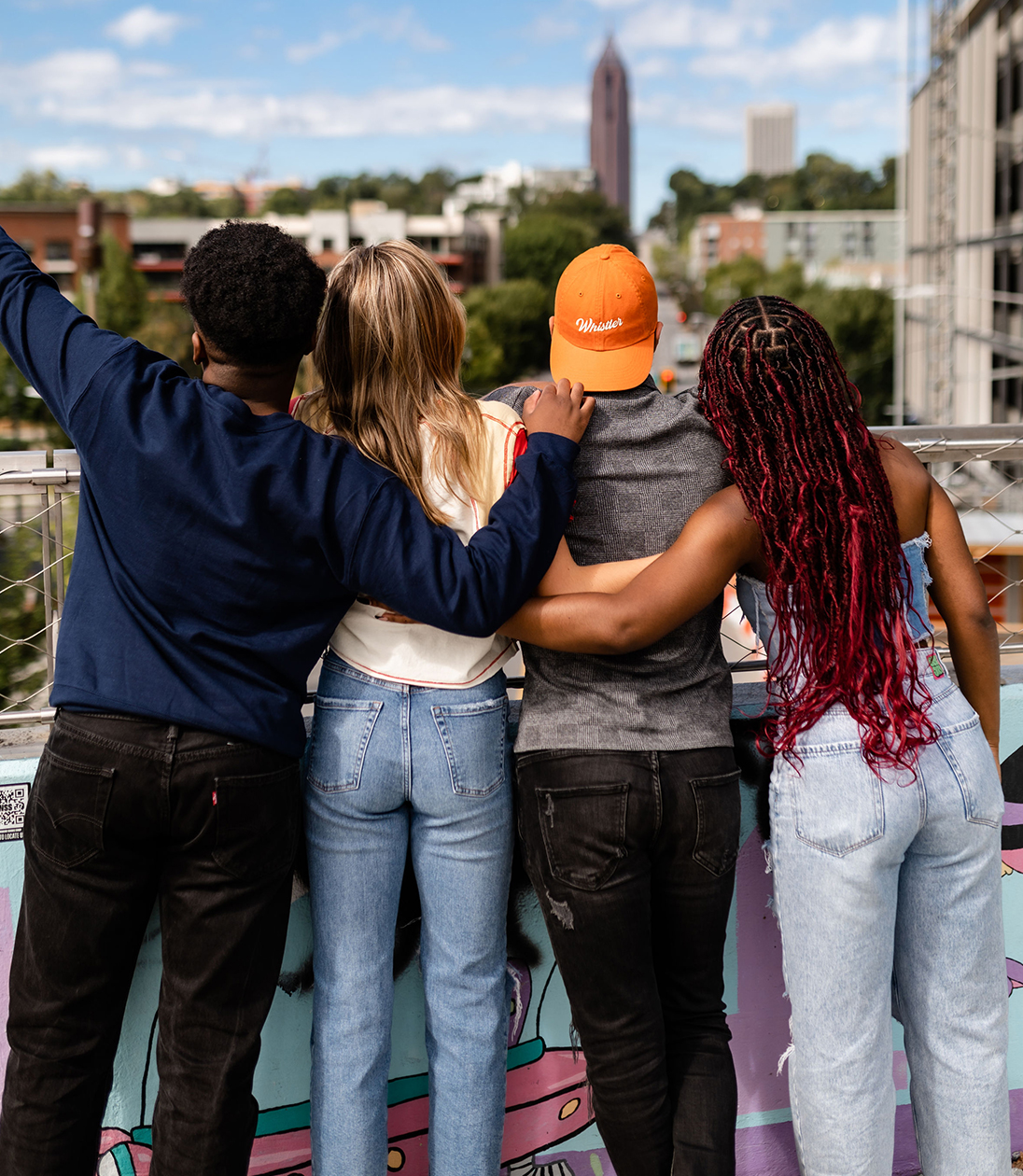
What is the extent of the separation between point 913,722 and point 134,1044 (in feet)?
5.91

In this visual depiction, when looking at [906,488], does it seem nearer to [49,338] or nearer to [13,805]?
[49,338]

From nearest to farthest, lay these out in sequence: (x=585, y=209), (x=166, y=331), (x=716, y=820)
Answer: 1. (x=716, y=820)
2. (x=166, y=331)
3. (x=585, y=209)

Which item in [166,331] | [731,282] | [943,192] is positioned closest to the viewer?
[943,192]

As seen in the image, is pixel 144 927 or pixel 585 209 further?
pixel 585 209

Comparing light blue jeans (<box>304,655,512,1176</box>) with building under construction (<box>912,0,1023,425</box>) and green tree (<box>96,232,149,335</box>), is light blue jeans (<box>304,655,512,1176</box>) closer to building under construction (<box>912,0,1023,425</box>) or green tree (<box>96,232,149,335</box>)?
building under construction (<box>912,0,1023,425</box>)

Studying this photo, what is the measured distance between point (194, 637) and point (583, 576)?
0.73 meters

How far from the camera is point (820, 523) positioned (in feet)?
6.53

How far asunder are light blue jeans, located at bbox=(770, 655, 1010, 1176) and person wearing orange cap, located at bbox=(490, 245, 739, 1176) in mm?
154

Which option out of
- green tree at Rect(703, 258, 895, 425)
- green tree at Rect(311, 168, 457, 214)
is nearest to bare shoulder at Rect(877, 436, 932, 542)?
green tree at Rect(703, 258, 895, 425)

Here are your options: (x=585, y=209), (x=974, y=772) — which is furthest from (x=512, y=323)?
(x=974, y=772)

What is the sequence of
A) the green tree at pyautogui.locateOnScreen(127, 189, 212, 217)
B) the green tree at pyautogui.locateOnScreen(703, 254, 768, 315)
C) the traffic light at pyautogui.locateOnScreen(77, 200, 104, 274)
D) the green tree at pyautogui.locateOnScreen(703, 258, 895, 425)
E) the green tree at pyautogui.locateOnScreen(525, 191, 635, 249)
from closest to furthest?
the traffic light at pyautogui.locateOnScreen(77, 200, 104, 274), the green tree at pyautogui.locateOnScreen(703, 258, 895, 425), the green tree at pyautogui.locateOnScreen(703, 254, 768, 315), the green tree at pyautogui.locateOnScreen(525, 191, 635, 249), the green tree at pyautogui.locateOnScreen(127, 189, 212, 217)

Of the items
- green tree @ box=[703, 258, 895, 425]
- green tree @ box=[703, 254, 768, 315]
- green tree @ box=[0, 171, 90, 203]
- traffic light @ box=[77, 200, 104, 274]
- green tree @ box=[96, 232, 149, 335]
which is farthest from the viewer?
green tree @ box=[0, 171, 90, 203]

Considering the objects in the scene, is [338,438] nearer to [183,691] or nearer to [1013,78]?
[183,691]

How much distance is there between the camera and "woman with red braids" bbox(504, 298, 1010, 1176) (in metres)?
1.98
